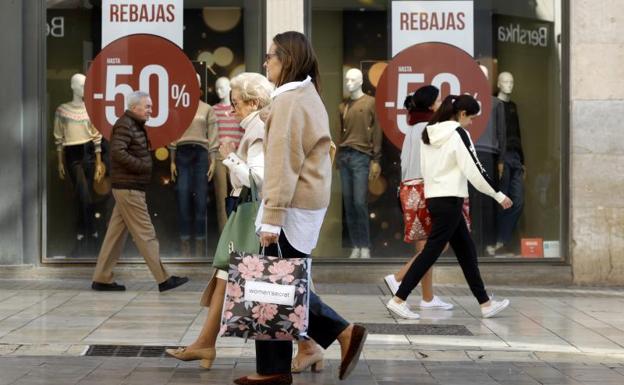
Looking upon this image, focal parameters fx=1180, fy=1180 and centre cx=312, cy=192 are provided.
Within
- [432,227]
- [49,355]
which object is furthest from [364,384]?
[432,227]

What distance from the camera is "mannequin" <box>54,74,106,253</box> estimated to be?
11.9 metres

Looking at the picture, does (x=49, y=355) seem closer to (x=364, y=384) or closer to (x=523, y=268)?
(x=364, y=384)

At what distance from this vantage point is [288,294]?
5.97 meters

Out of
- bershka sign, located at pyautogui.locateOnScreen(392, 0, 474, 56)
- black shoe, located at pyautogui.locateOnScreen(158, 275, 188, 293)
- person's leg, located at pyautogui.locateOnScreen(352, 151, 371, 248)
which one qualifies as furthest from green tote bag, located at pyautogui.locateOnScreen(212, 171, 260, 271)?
bershka sign, located at pyautogui.locateOnScreen(392, 0, 474, 56)

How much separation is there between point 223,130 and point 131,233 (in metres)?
1.80

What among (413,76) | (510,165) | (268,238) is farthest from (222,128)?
(268,238)

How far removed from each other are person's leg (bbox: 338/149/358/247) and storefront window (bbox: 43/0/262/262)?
3.95 ft

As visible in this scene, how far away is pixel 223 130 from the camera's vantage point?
11922 millimetres

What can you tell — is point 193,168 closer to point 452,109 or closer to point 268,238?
point 452,109

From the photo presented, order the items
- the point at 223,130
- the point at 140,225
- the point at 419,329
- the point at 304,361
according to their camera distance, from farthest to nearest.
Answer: the point at 223,130, the point at 140,225, the point at 419,329, the point at 304,361

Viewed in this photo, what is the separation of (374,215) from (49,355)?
5.20 meters

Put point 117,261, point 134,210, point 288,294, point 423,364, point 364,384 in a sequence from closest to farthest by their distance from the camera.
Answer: point 288,294 → point 364,384 → point 423,364 → point 134,210 → point 117,261

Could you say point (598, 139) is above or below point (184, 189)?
above

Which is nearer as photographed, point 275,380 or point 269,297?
point 269,297
